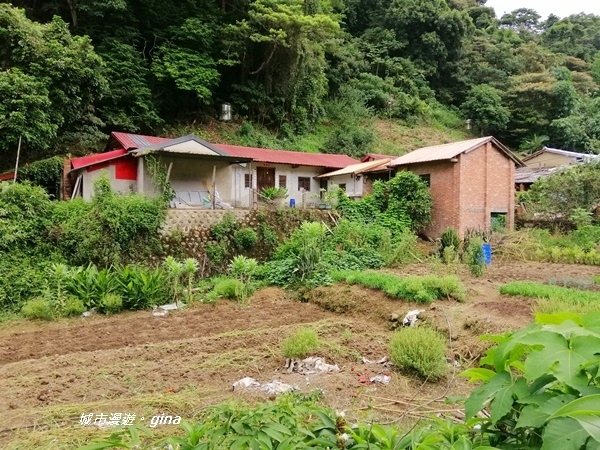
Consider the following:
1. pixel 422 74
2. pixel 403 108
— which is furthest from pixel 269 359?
pixel 422 74

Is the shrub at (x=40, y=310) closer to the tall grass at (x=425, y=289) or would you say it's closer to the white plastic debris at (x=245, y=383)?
the white plastic debris at (x=245, y=383)

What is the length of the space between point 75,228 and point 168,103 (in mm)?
15231

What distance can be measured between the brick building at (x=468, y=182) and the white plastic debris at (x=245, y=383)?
42.0ft

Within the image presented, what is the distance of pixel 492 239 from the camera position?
620 inches

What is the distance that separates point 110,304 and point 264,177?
12.1m

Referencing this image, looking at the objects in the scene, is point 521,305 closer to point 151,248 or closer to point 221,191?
point 151,248

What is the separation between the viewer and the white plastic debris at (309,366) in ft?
17.1

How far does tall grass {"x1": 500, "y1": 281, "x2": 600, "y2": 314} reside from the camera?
630cm

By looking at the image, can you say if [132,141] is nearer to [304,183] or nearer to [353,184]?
[304,183]

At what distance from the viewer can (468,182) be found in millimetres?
15789

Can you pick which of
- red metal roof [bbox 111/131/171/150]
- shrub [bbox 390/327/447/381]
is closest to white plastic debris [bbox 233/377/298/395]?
shrub [bbox 390/327/447/381]

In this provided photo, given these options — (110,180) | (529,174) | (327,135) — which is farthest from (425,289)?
(327,135)

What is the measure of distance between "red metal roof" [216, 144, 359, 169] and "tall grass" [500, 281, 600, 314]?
13.2 metres

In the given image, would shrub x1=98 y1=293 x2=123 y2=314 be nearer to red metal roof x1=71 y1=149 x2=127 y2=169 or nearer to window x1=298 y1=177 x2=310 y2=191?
red metal roof x1=71 y1=149 x2=127 y2=169
